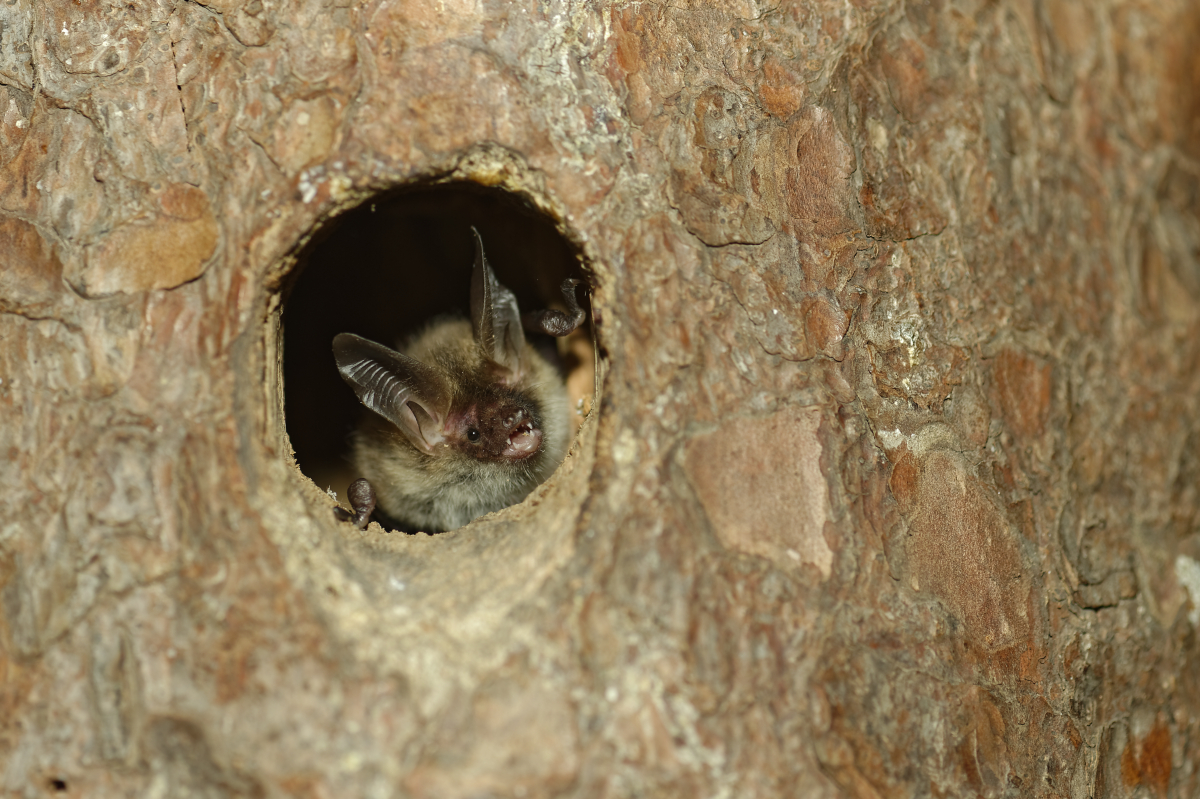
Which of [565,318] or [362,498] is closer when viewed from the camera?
[362,498]

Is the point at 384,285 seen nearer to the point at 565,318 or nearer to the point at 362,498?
the point at 565,318

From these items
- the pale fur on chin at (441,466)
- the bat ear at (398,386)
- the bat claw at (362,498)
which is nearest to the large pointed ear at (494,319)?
the pale fur on chin at (441,466)

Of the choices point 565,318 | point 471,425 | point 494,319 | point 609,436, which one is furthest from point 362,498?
point 609,436

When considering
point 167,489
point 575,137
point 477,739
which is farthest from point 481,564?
point 575,137

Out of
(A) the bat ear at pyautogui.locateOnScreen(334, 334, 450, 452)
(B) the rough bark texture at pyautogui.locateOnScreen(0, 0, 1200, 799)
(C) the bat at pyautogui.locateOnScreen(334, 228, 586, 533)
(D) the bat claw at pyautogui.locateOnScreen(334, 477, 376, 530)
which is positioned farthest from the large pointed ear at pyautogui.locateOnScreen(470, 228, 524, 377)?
(B) the rough bark texture at pyautogui.locateOnScreen(0, 0, 1200, 799)

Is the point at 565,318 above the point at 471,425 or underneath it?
above

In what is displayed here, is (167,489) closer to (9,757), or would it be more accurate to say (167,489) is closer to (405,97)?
(9,757)
